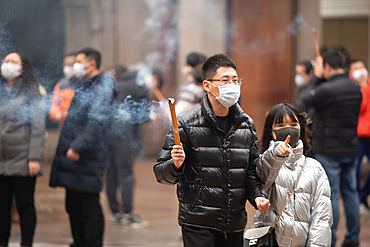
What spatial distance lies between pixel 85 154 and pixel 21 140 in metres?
0.58

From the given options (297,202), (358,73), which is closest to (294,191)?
(297,202)

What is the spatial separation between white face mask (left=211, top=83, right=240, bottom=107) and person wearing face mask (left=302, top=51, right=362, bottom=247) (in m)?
2.17

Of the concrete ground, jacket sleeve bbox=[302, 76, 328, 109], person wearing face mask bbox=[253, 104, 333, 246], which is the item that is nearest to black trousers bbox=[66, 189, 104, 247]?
the concrete ground

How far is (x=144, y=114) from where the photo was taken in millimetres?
3881

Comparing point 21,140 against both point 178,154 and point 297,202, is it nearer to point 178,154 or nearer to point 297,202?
point 178,154

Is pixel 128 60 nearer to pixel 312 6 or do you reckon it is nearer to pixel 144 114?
pixel 312 6

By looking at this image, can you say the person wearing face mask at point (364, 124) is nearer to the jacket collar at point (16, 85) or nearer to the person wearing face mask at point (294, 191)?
the person wearing face mask at point (294, 191)

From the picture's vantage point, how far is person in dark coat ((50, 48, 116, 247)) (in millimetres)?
4199

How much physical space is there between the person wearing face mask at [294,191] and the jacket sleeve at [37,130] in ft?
7.04

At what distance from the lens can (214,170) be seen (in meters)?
2.87

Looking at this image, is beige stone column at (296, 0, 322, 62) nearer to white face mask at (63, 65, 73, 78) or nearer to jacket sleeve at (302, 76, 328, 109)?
jacket sleeve at (302, 76, 328, 109)

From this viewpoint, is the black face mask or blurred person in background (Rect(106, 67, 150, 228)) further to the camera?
blurred person in background (Rect(106, 67, 150, 228))

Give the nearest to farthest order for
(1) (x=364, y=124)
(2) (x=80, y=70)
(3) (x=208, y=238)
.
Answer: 1. (3) (x=208, y=238)
2. (2) (x=80, y=70)
3. (1) (x=364, y=124)

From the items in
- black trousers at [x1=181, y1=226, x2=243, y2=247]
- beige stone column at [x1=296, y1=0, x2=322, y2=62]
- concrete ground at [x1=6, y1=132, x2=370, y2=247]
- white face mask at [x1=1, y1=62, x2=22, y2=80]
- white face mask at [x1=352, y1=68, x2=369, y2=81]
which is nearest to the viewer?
black trousers at [x1=181, y1=226, x2=243, y2=247]
